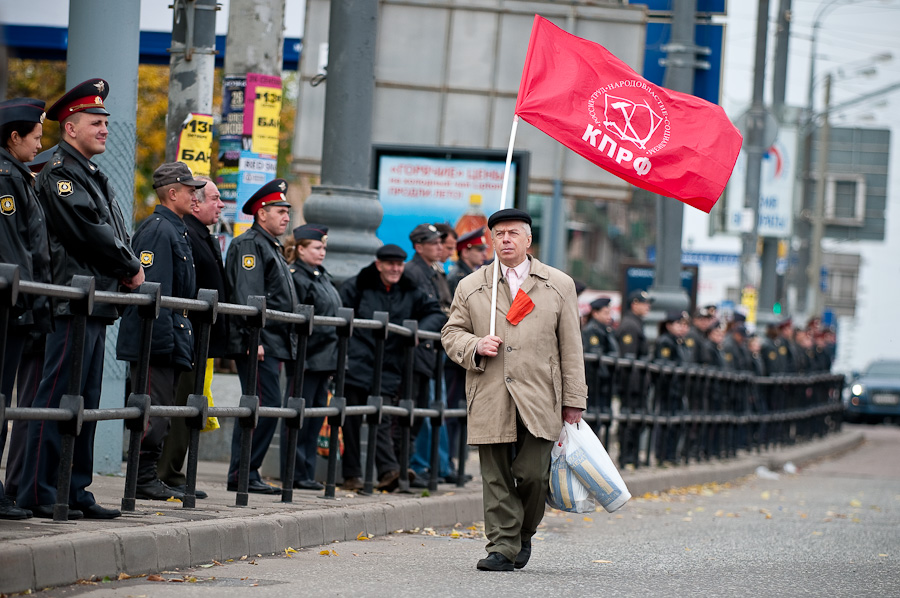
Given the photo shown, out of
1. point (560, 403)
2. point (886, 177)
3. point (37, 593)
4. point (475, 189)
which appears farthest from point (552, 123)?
point (886, 177)

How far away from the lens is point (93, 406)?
279 inches

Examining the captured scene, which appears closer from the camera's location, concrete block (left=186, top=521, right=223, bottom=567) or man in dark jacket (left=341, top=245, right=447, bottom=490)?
concrete block (left=186, top=521, right=223, bottom=567)

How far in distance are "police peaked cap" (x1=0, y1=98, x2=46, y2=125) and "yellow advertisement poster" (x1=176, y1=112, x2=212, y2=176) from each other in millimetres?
3576

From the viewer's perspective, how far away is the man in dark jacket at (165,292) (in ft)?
26.6

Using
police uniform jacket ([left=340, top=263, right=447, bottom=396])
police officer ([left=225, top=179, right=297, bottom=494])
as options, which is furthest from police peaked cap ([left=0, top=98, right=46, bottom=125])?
police uniform jacket ([left=340, top=263, right=447, bottom=396])

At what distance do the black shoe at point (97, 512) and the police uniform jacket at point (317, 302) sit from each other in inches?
106

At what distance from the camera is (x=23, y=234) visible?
21.9 ft

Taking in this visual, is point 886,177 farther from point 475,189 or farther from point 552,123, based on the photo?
point 552,123

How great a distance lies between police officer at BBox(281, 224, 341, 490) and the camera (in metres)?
9.67

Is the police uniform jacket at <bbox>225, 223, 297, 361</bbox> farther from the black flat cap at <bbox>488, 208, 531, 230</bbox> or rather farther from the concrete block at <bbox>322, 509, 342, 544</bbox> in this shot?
the black flat cap at <bbox>488, 208, 531, 230</bbox>

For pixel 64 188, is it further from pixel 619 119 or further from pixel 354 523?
pixel 619 119

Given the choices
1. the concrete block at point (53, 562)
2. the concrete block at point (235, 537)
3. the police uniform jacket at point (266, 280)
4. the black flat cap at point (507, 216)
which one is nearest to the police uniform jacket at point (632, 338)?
the police uniform jacket at point (266, 280)

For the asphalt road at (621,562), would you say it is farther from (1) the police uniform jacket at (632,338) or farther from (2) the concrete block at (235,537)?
(1) the police uniform jacket at (632,338)

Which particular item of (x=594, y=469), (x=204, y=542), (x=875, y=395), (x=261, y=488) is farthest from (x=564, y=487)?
(x=875, y=395)
